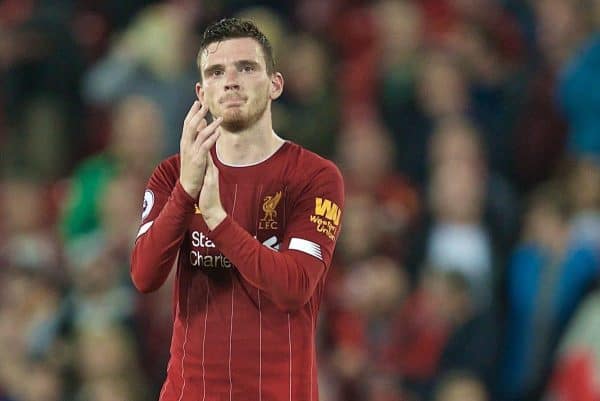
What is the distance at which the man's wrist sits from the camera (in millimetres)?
3949

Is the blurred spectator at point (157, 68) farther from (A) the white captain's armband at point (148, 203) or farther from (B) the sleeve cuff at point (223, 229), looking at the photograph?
(B) the sleeve cuff at point (223, 229)

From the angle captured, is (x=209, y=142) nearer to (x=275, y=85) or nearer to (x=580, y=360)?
(x=275, y=85)

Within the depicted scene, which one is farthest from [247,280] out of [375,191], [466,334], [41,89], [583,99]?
[41,89]

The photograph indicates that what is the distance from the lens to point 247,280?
4.04 m

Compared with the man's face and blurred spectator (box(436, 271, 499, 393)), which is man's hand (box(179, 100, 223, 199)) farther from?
blurred spectator (box(436, 271, 499, 393))

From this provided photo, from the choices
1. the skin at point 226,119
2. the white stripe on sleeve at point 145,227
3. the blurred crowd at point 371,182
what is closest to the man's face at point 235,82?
the skin at point 226,119

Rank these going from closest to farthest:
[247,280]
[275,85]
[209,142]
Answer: [209,142], [247,280], [275,85]

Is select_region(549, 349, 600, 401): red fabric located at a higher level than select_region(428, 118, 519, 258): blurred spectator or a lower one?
lower

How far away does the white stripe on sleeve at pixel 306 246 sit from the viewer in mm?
4113

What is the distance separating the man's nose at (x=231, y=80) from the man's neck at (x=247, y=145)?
157mm

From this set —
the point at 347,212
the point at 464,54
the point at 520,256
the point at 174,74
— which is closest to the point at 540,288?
the point at 520,256

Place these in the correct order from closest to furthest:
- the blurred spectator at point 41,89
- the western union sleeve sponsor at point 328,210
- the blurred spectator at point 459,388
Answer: the western union sleeve sponsor at point 328,210
the blurred spectator at point 459,388
the blurred spectator at point 41,89

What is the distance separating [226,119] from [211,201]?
302 mm

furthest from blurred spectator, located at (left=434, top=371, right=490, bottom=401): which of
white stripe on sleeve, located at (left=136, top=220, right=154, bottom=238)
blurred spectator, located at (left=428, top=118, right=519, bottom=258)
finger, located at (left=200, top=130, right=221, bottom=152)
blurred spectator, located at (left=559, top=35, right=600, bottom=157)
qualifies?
finger, located at (left=200, top=130, right=221, bottom=152)
